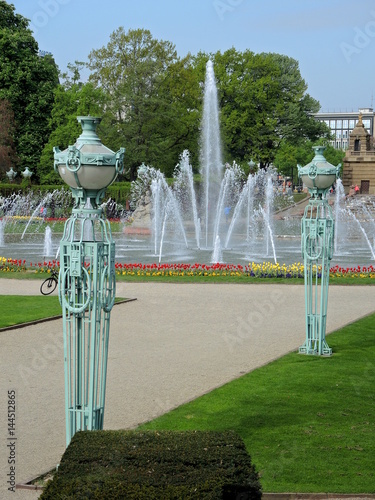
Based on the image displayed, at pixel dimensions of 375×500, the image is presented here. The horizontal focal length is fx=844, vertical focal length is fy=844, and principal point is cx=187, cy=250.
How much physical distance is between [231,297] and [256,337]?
4.39 metres

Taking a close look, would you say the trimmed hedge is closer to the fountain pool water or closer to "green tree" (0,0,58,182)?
the fountain pool water

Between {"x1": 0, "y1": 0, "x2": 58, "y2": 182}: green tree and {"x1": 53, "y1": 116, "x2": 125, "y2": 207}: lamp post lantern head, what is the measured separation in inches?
1826

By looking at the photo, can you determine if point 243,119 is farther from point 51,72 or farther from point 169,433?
point 169,433

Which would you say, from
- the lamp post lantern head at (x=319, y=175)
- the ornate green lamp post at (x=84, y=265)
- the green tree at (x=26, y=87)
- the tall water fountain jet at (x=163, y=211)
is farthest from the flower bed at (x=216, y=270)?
the green tree at (x=26, y=87)

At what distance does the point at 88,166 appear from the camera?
21.3ft

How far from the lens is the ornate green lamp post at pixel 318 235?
11570mm

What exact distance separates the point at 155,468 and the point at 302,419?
13.5 feet

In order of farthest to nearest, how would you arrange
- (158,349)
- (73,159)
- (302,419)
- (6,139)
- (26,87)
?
(26,87) → (6,139) → (158,349) → (302,419) → (73,159)

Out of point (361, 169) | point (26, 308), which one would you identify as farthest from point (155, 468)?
point (361, 169)

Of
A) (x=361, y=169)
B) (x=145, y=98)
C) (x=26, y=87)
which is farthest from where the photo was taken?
(x=361, y=169)

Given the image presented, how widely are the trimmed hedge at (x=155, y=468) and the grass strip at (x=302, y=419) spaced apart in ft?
4.81

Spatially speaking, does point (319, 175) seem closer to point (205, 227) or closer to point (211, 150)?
point (205, 227)

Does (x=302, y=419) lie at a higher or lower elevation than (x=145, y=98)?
lower

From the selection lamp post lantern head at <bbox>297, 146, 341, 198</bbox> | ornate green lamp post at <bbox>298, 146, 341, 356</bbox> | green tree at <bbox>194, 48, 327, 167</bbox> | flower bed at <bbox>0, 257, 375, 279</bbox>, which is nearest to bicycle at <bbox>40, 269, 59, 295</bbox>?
flower bed at <bbox>0, 257, 375, 279</bbox>
